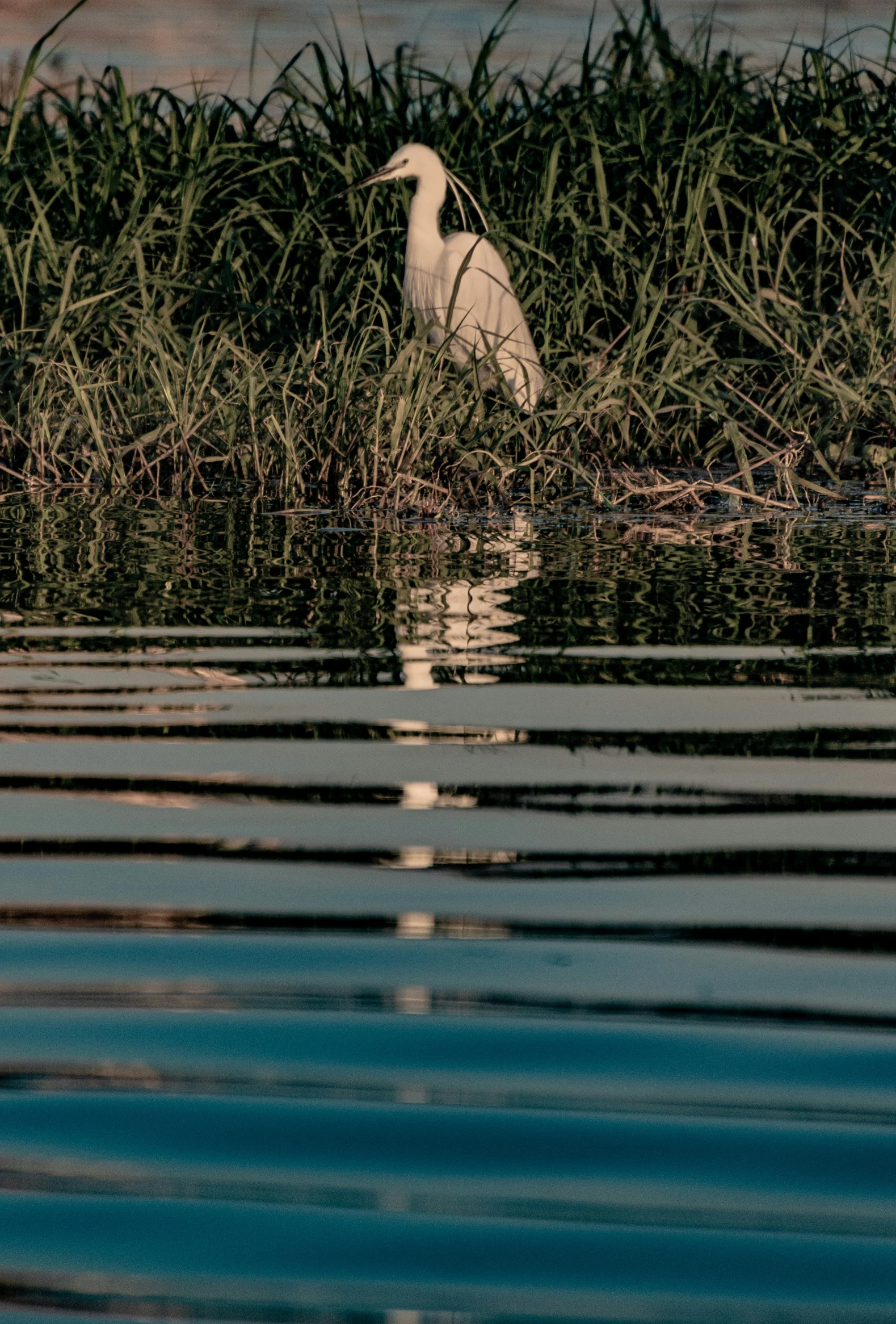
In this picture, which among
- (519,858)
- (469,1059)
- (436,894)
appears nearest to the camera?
(469,1059)

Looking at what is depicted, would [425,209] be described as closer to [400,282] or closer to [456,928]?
[400,282]

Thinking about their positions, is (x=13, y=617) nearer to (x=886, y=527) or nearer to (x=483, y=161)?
(x=886, y=527)

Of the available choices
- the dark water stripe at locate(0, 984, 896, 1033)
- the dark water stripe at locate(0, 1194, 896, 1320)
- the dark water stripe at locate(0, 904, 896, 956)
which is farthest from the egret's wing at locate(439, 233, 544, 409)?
the dark water stripe at locate(0, 1194, 896, 1320)

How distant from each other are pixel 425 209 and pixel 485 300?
0.44 meters

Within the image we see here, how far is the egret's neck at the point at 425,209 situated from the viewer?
7051 millimetres

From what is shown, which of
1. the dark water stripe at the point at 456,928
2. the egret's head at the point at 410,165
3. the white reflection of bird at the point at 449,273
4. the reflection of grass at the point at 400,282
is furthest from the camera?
the egret's head at the point at 410,165

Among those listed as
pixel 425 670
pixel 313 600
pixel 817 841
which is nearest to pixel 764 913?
pixel 817 841

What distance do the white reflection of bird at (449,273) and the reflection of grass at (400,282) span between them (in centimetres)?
10

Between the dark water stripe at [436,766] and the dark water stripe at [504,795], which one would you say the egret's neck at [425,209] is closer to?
the dark water stripe at [436,766]

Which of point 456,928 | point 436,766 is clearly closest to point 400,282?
point 436,766

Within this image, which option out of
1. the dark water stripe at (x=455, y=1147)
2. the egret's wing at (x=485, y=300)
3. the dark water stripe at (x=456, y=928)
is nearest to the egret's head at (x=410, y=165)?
the egret's wing at (x=485, y=300)

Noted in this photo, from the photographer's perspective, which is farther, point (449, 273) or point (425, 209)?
point (425, 209)

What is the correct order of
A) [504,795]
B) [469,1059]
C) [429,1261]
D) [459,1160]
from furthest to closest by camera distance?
[504,795] → [469,1059] → [459,1160] → [429,1261]

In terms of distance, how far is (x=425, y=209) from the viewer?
7.08 meters
